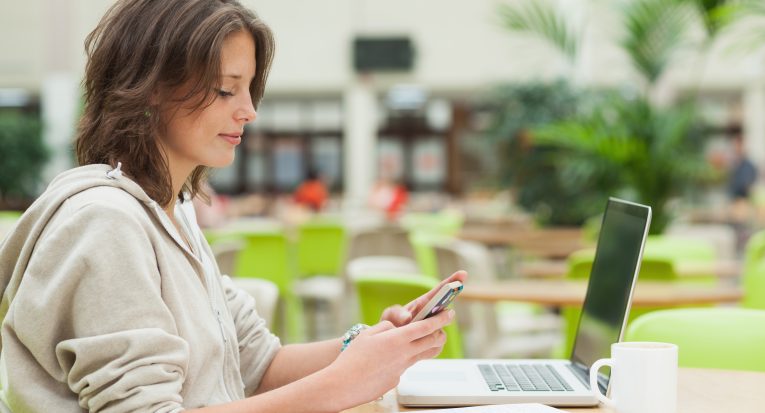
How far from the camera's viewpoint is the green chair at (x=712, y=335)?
177 cm

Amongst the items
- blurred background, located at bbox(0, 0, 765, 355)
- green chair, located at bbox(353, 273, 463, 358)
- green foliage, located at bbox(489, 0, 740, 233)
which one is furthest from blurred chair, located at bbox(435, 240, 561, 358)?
green foliage, located at bbox(489, 0, 740, 233)

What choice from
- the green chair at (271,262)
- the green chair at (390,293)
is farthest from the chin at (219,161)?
the green chair at (271,262)

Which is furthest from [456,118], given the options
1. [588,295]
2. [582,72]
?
[588,295]

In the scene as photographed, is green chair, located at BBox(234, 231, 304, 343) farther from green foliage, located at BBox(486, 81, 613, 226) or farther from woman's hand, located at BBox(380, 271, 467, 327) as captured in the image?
woman's hand, located at BBox(380, 271, 467, 327)

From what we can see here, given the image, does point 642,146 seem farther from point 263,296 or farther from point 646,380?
point 646,380

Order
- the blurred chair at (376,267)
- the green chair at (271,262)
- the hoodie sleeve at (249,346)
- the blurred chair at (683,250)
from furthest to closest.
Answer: the green chair at (271,262) < the blurred chair at (683,250) < the blurred chair at (376,267) < the hoodie sleeve at (249,346)

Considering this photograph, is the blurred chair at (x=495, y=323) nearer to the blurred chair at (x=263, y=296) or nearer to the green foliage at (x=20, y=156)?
the blurred chair at (x=263, y=296)

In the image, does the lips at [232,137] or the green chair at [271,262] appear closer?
the lips at [232,137]

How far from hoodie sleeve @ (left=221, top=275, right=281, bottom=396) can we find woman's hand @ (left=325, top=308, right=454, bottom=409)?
0.45m

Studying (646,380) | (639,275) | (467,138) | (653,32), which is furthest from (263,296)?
(467,138)

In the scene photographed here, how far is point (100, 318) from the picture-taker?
1.18 metres

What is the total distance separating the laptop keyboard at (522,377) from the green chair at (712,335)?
0.28 meters

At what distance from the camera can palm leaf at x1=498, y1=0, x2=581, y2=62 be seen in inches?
233

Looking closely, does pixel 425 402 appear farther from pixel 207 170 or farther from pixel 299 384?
pixel 207 170
